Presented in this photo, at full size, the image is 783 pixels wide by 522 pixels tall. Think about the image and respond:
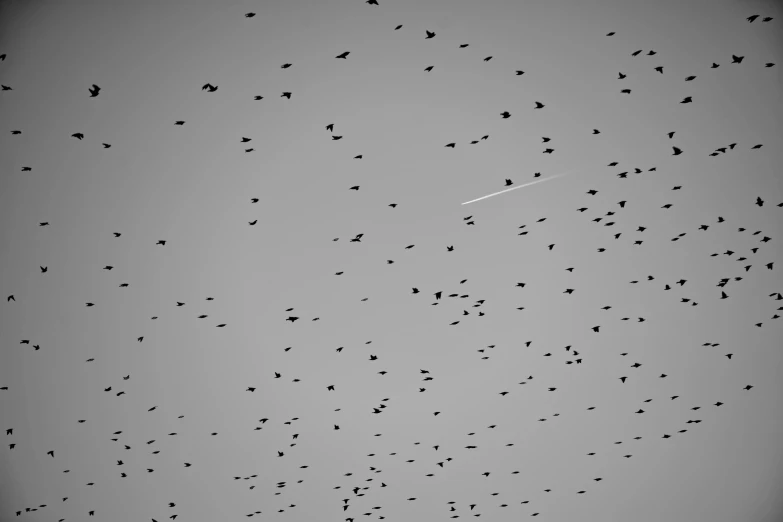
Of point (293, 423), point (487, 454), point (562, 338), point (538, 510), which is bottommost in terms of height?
point (538, 510)

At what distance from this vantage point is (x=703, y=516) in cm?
→ 2303

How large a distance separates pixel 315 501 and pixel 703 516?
20410 millimetres

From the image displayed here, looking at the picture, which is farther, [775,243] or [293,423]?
[293,423]

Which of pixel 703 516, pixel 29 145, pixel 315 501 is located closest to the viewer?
pixel 29 145

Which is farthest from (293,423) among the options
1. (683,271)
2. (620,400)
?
(683,271)

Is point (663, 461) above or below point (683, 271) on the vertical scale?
below

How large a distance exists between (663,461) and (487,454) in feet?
28.5

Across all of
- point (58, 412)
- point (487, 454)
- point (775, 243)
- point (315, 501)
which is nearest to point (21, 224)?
point (58, 412)

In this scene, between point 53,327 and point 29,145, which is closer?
point 29,145

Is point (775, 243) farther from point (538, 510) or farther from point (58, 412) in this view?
point (58, 412)

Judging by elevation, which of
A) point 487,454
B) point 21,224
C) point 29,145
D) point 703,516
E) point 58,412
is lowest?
point 703,516

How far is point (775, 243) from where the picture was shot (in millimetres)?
16609

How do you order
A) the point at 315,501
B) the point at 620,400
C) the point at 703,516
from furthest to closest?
the point at 703,516
the point at 315,501
the point at 620,400

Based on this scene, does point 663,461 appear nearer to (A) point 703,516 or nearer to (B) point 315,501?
(A) point 703,516
